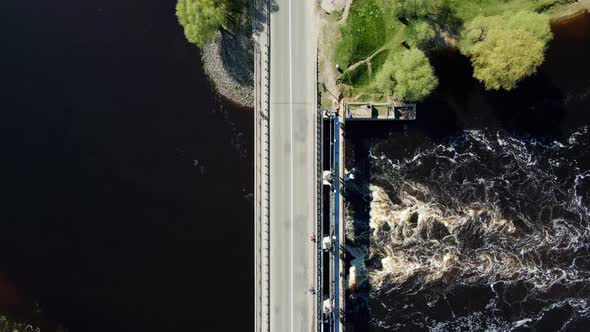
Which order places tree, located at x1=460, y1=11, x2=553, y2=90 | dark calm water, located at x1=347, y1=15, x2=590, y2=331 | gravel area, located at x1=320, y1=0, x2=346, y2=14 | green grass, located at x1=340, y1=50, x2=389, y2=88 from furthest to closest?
1. dark calm water, located at x1=347, y1=15, x2=590, y2=331
2. green grass, located at x1=340, y1=50, x2=389, y2=88
3. gravel area, located at x1=320, y1=0, x2=346, y2=14
4. tree, located at x1=460, y1=11, x2=553, y2=90

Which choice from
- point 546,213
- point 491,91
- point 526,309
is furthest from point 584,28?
point 526,309

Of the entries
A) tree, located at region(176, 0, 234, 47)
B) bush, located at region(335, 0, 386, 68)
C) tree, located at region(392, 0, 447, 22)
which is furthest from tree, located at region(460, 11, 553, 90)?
tree, located at region(176, 0, 234, 47)

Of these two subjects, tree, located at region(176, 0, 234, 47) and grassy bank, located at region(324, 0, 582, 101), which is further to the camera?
grassy bank, located at region(324, 0, 582, 101)

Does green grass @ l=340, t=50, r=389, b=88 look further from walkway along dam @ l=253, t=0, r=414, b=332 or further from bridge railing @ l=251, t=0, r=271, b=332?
A: bridge railing @ l=251, t=0, r=271, b=332

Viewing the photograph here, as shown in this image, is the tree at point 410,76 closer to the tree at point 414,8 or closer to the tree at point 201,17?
the tree at point 414,8

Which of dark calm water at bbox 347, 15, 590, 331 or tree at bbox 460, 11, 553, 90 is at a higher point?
tree at bbox 460, 11, 553, 90

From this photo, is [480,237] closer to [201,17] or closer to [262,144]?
[262,144]

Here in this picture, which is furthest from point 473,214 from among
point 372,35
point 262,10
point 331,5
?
point 262,10

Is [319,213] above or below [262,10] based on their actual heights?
below
